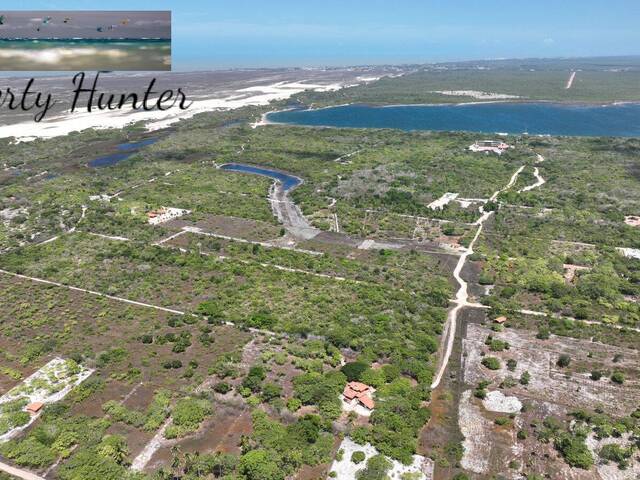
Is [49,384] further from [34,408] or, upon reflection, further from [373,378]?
[373,378]

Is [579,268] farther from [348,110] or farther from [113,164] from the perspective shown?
[348,110]

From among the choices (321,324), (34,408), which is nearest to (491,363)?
(321,324)

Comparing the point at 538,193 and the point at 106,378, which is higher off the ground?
the point at 538,193

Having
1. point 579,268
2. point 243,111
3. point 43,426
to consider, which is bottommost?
point 43,426

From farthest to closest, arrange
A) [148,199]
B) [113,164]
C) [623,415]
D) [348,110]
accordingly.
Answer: [348,110] < [113,164] < [148,199] < [623,415]

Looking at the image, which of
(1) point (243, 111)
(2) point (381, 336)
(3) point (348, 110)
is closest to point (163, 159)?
(1) point (243, 111)

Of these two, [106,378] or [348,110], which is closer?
[106,378]

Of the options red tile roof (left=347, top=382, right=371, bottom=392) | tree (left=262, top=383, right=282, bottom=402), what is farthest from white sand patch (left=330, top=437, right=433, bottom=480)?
tree (left=262, top=383, right=282, bottom=402)

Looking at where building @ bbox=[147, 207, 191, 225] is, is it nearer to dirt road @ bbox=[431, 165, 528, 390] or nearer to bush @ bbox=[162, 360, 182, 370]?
bush @ bbox=[162, 360, 182, 370]
